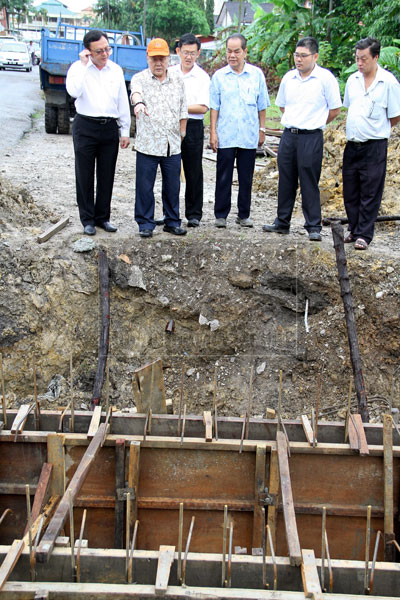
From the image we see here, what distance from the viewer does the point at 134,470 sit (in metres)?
3.86

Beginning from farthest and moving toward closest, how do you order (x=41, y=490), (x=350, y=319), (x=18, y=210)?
1. (x=18, y=210)
2. (x=350, y=319)
3. (x=41, y=490)

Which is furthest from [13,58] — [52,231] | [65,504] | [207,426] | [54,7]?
[54,7]

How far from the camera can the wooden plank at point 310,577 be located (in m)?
2.53

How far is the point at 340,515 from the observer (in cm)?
401

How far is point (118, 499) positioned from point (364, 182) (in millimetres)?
3797

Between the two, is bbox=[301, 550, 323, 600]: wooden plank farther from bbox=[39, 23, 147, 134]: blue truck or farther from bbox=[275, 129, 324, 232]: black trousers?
bbox=[39, 23, 147, 134]: blue truck

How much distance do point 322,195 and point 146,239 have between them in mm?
3142

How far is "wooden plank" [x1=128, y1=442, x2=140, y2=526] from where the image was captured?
150 inches

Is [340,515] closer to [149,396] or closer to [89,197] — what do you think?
[149,396]

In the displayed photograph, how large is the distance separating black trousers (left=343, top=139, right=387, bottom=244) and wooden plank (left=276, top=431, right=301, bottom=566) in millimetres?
2920

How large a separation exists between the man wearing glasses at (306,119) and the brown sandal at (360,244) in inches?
14.8

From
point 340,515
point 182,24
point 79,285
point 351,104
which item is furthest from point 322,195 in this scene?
point 182,24

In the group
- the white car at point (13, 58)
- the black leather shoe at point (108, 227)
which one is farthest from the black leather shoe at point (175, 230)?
the white car at point (13, 58)

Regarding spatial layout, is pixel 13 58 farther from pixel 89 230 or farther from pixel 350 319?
pixel 350 319
